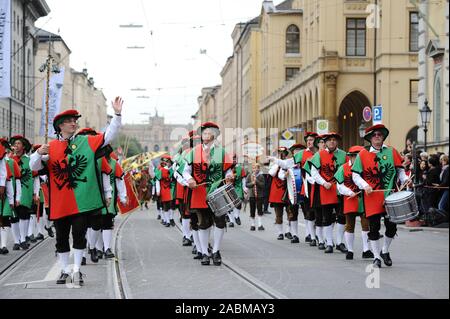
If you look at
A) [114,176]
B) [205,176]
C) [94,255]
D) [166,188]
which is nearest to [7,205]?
[114,176]

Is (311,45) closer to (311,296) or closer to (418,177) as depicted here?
(418,177)

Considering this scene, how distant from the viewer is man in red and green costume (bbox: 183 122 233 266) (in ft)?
47.4

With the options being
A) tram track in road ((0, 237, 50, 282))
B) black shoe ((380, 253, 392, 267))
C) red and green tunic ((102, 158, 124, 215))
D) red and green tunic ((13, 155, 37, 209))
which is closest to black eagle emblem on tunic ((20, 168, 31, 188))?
red and green tunic ((13, 155, 37, 209))

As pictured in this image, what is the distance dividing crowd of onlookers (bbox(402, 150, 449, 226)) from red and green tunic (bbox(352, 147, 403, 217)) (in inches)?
356

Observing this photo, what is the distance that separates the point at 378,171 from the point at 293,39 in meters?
68.5

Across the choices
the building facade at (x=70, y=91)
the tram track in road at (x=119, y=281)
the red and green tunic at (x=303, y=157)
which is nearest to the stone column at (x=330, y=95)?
the building facade at (x=70, y=91)

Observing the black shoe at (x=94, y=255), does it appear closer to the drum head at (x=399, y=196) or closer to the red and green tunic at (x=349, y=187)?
the red and green tunic at (x=349, y=187)

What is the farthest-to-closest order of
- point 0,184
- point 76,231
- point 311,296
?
point 0,184, point 76,231, point 311,296

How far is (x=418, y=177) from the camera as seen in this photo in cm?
2539

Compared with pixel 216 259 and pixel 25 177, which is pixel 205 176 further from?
pixel 25 177

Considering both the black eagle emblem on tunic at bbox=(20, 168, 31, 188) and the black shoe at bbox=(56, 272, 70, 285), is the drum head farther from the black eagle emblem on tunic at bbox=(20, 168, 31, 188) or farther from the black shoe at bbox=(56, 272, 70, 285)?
the black eagle emblem on tunic at bbox=(20, 168, 31, 188)

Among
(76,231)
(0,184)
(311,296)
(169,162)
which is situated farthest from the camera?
(169,162)
